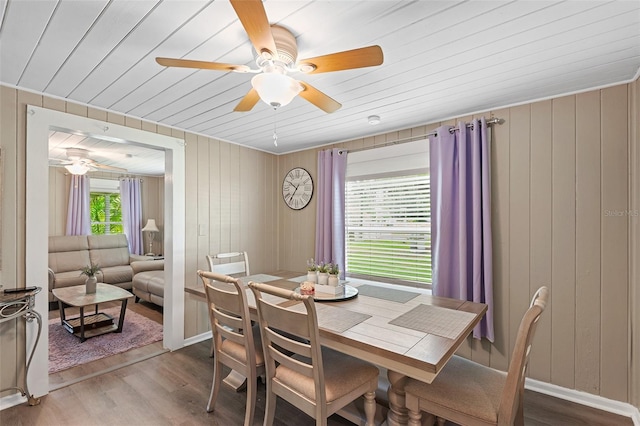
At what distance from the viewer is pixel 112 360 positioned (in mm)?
2785

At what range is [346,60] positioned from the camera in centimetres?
132

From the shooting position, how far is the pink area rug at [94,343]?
9.18 ft

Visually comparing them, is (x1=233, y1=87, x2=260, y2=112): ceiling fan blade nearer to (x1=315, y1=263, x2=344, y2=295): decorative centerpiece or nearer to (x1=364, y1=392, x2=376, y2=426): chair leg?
(x1=315, y1=263, x2=344, y2=295): decorative centerpiece

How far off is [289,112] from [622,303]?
9.34ft

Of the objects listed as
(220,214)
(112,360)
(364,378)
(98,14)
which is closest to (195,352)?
(112,360)

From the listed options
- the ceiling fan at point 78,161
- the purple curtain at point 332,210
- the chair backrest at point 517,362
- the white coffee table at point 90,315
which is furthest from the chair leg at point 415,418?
the ceiling fan at point 78,161

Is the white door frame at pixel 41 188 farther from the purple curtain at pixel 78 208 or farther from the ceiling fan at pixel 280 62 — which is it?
the purple curtain at pixel 78 208

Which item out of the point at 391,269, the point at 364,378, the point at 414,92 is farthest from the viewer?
the point at 391,269

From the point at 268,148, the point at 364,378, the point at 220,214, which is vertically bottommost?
the point at 364,378

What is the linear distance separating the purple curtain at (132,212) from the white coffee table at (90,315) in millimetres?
2522

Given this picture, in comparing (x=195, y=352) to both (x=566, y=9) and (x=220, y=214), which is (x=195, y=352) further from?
(x=566, y=9)

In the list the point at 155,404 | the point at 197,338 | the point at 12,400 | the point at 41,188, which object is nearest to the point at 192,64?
the point at 41,188

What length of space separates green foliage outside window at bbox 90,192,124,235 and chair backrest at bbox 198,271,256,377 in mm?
5550

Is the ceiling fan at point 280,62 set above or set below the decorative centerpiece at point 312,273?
above
